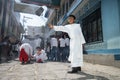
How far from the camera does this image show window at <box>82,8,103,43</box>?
9.01 m

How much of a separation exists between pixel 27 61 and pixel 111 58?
4428mm

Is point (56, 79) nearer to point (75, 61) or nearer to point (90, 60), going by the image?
point (75, 61)

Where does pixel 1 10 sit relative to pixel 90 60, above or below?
above

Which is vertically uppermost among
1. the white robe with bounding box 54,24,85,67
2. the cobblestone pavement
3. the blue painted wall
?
the blue painted wall

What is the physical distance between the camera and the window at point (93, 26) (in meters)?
9.01

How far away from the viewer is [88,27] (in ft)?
35.4

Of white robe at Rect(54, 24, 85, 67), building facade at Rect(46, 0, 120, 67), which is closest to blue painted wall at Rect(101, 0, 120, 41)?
building facade at Rect(46, 0, 120, 67)

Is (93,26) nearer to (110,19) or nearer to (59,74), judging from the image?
(110,19)

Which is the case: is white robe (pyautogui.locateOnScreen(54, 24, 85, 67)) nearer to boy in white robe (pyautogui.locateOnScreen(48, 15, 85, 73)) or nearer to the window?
boy in white robe (pyautogui.locateOnScreen(48, 15, 85, 73))

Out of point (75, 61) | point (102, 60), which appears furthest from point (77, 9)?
point (75, 61)

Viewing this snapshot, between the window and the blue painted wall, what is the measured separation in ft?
2.51

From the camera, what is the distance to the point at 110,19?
7402 mm

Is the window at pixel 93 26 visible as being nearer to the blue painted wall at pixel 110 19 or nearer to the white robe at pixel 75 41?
the blue painted wall at pixel 110 19

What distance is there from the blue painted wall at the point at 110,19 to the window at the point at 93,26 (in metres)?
0.76
